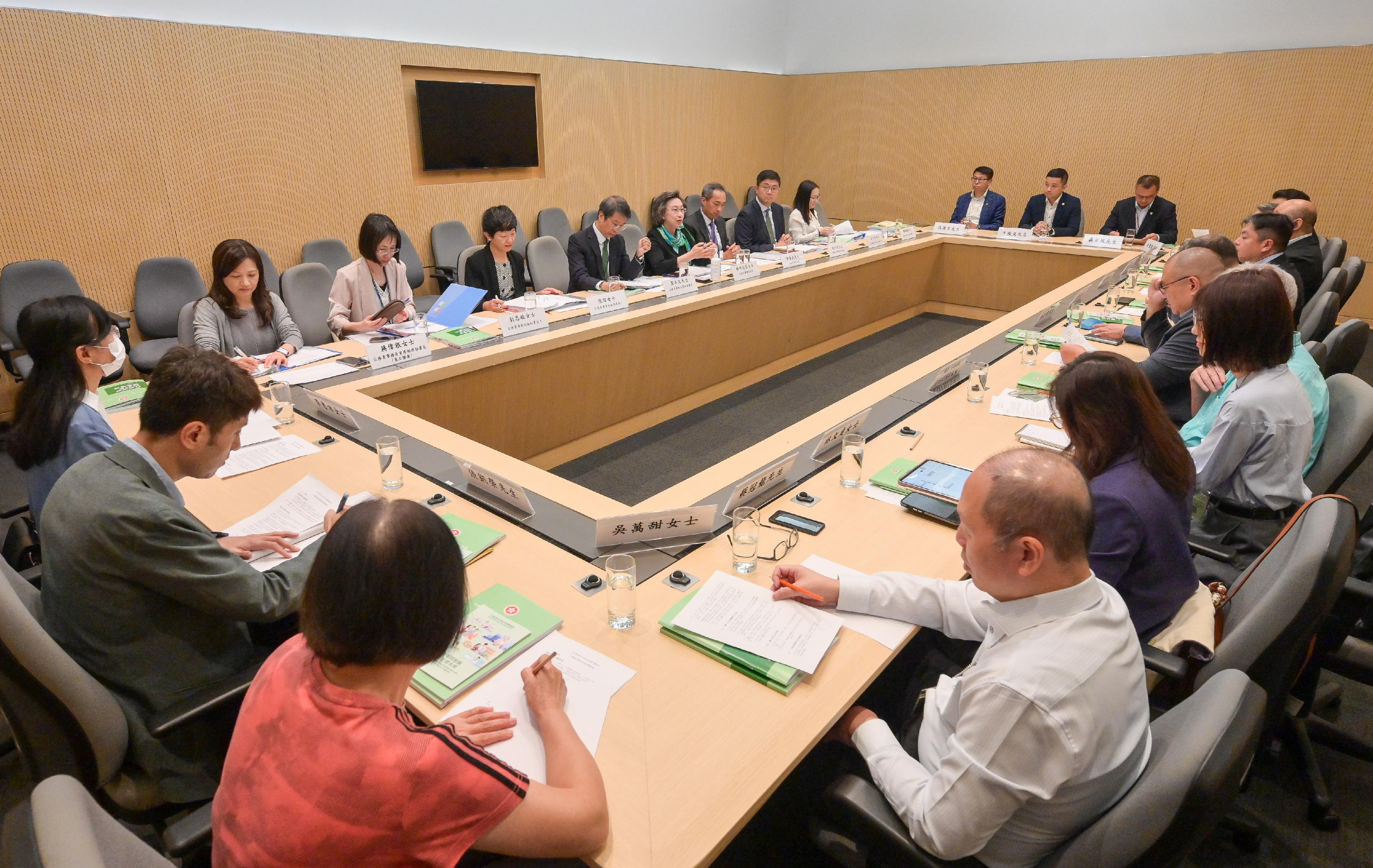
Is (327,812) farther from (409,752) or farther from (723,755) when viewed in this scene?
(723,755)

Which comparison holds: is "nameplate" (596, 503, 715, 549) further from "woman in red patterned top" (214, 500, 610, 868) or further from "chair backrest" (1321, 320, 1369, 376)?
"chair backrest" (1321, 320, 1369, 376)

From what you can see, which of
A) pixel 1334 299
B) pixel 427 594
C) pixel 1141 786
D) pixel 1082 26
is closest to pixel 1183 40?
pixel 1082 26

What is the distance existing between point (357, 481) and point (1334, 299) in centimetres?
449

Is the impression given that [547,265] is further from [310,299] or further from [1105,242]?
[1105,242]

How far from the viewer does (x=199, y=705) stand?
4.51 feet

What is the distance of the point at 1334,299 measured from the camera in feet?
12.2

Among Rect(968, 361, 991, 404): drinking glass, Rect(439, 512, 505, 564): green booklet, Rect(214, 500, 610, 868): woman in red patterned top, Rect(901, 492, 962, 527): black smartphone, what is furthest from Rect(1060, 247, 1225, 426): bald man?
Rect(214, 500, 610, 868): woman in red patterned top

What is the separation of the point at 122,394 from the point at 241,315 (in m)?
0.63

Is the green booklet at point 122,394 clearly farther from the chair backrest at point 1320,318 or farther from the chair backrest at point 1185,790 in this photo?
the chair backrest at point 1320,318

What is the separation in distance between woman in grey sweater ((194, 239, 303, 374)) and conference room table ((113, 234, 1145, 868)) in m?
0.31

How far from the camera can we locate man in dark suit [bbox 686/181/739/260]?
5.54m

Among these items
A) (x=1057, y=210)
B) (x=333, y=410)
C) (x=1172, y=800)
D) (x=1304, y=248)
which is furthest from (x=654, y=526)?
(x=1057, y=210)

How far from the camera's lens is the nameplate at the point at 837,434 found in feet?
7.49

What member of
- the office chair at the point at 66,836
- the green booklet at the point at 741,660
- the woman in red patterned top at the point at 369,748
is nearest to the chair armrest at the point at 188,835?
the woman in red patterned top at the point at 369,748
